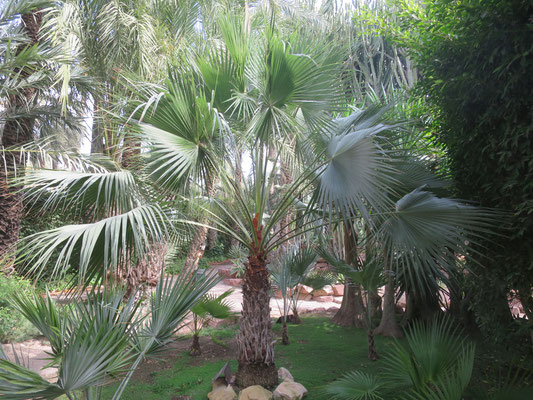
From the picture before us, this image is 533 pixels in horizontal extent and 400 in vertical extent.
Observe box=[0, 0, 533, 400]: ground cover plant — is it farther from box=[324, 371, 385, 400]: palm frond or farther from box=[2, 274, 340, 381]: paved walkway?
box=[2, 274, 340, 381]: paved walkway

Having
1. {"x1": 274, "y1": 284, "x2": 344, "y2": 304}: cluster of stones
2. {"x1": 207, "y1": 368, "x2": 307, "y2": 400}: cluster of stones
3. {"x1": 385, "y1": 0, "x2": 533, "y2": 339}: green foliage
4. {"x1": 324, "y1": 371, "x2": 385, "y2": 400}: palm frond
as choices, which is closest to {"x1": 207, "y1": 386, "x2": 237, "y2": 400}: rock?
{"x1": 207, "y1": 368, "x2": 307, "y2": 400}: cluster of stones

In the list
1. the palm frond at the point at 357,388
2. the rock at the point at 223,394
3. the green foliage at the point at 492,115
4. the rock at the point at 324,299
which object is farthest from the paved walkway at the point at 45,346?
the green foliage at the point at 492,115

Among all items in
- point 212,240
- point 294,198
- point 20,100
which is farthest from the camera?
point 212,240

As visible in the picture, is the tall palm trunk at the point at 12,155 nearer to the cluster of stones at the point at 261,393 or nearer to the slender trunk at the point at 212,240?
the cluster of stones at the point at 261,393

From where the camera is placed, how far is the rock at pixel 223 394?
161 inches

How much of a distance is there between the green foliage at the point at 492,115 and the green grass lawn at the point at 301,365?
212cm

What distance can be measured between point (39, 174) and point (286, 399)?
133 inches

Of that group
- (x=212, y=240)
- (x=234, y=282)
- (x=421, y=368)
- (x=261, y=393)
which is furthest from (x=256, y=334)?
(x=212, y=240)

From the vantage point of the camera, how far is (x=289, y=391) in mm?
4070

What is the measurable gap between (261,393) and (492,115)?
11.5ft

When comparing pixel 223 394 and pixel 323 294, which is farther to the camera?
pixel 323 294

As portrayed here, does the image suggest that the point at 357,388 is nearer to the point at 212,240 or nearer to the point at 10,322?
the point at 10,322

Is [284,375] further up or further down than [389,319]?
further down

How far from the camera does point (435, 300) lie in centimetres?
641
